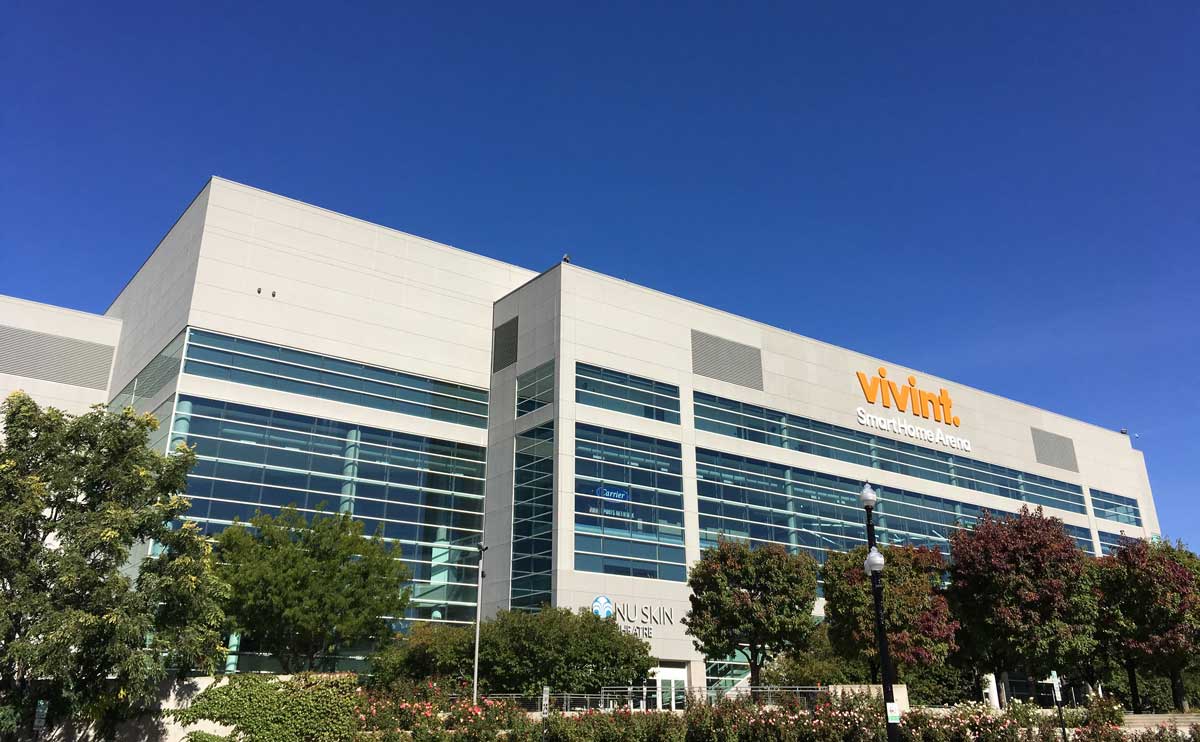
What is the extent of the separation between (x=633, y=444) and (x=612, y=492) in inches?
133

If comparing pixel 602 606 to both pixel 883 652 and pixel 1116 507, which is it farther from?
pixel 1116 507

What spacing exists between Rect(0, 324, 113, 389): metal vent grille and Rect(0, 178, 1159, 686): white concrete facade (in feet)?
1.29

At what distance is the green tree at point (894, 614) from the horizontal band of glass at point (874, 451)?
58.3ft

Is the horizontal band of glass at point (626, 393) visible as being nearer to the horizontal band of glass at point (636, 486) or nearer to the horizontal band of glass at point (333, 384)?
the horizontal band of glass at point (636, 486)

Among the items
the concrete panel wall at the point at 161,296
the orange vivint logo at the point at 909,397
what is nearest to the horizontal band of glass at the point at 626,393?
the orange vivint logo at the point at 909,397

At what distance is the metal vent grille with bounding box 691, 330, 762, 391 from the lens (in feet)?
177

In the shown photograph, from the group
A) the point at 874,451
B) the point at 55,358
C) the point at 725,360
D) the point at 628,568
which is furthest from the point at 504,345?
the point at 55,358

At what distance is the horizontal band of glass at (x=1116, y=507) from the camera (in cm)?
7644

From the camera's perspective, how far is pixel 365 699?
88.1ft

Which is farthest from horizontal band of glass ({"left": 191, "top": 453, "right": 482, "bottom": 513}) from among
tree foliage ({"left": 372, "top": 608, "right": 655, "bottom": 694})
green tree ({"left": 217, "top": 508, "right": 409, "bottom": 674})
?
tree foliage ({"left": 372, "top": 608, "right": 655, "bottom": 694})

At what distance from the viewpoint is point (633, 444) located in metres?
48.9

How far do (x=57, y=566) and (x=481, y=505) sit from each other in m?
27.1

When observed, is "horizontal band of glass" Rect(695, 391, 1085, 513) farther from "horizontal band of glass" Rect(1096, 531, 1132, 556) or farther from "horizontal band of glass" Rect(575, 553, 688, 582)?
"horizontal band of glass" Rect(575, 553, 688, 582)

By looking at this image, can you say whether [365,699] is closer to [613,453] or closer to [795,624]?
[795,624]
